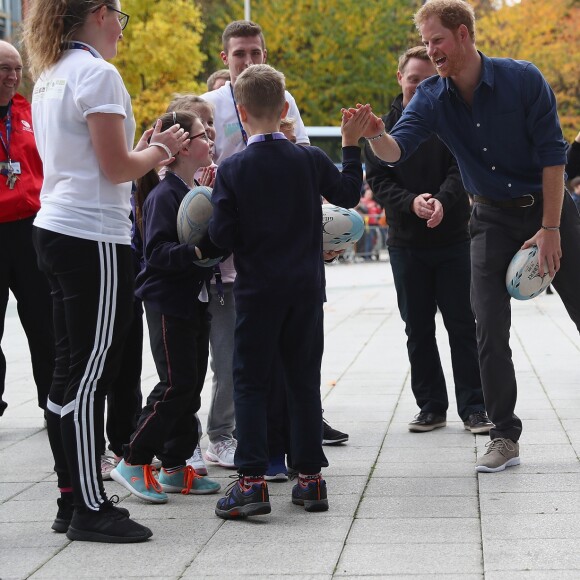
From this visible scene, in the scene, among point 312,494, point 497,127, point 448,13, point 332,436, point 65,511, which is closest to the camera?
point 65,511

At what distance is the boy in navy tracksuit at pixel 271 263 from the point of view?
4.73m

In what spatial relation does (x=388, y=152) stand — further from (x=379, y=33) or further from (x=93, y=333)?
(x=379, y=33)

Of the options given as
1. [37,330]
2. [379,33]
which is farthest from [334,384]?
[379,33]

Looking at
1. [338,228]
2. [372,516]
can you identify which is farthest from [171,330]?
[372,516]

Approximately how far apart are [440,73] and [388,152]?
1.48 feet

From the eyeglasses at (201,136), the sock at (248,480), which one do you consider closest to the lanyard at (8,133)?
the eyeglasses at (201,136)

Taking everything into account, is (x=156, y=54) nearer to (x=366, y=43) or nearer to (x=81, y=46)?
(x=366, y=43)

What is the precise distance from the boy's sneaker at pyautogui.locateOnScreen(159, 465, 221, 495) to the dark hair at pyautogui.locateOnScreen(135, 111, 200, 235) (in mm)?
1173

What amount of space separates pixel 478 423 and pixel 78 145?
10.2ft

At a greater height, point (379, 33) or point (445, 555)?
point (379, 33)

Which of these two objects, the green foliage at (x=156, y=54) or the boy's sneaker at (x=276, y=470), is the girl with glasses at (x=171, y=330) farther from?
the green foliage at (x=156, y=54)

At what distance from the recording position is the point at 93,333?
4.42m

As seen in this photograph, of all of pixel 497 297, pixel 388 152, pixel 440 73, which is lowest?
pixel 497 297

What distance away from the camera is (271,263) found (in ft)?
15.6
